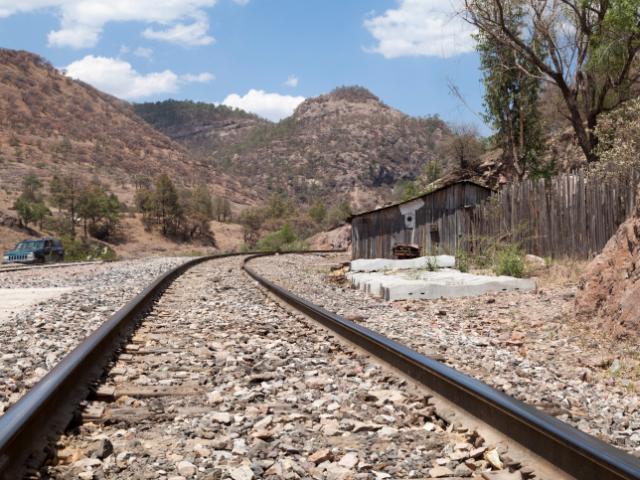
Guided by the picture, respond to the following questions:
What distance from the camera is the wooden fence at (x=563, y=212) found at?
13031 millimetres

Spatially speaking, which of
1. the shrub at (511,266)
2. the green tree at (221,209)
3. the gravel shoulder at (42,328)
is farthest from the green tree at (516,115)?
the green tree at (221,209)

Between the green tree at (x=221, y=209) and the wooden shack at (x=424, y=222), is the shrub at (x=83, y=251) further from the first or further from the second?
the green tree at (x=221, y=209)

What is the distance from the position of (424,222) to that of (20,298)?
1668 cm

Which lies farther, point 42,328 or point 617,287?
point 617,287

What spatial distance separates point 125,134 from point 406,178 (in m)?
62.7

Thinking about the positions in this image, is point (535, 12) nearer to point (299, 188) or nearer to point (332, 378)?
point (332, 378)

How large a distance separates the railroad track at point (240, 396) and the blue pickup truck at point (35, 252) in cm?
2427

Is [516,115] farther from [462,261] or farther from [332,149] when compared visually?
[332,149]

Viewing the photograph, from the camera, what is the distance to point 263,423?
351 centimetres

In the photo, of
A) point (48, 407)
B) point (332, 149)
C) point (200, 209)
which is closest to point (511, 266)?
point (48, 407)

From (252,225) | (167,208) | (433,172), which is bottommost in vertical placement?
(252,225)

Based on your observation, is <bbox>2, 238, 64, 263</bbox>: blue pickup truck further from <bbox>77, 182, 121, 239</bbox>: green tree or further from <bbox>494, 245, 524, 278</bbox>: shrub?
<bbox>77, 182, 121, 239</bbox>: green tree

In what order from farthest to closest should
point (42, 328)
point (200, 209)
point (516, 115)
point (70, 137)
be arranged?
point (70, 137), point (200, 209), point (516, 115), point (42, 328)

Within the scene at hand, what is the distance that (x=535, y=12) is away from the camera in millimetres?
26016
